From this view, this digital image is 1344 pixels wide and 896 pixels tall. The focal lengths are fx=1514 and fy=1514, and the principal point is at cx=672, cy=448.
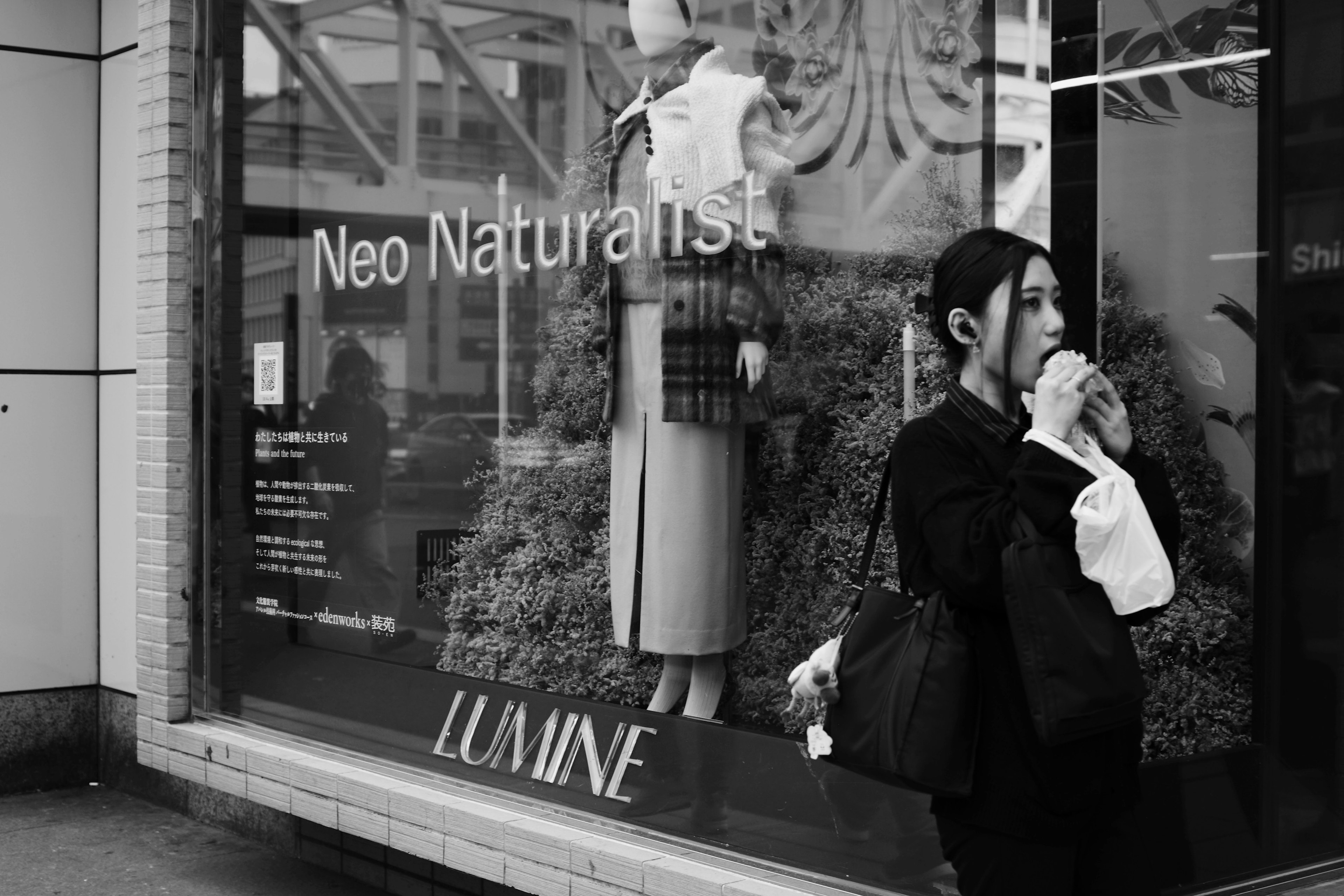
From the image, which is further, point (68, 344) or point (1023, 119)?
point (68, 344)

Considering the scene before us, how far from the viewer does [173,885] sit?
533cm

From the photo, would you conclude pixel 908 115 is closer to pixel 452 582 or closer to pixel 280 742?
pixel 452 582

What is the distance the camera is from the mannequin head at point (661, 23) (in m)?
4.49

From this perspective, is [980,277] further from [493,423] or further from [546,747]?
[493,423]

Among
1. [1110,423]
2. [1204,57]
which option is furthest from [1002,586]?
[1204,57]

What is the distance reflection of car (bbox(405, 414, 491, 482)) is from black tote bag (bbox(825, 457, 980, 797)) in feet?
9.13

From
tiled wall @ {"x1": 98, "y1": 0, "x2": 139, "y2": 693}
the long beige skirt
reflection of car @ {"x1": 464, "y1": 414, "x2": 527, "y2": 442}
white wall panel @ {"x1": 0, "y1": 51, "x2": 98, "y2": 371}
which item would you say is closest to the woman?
the long beige skirt

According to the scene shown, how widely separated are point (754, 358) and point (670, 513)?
53 centimetres

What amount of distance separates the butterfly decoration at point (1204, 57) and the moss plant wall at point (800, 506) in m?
0.53

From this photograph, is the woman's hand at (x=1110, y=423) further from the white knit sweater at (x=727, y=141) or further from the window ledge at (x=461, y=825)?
the white knit sweater at (x=727, y=141)

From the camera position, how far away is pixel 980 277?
2682 millimetres

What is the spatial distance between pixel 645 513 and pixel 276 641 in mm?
1973

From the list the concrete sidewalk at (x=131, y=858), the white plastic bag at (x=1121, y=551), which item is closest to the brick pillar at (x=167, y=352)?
the concrete sidewalk at (x=131, y=858)

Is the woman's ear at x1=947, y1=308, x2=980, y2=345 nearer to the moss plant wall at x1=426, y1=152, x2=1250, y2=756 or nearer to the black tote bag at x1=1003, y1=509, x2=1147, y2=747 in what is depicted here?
the black tote bag at x1=1003, y1=509, x2=1147, y2=747
